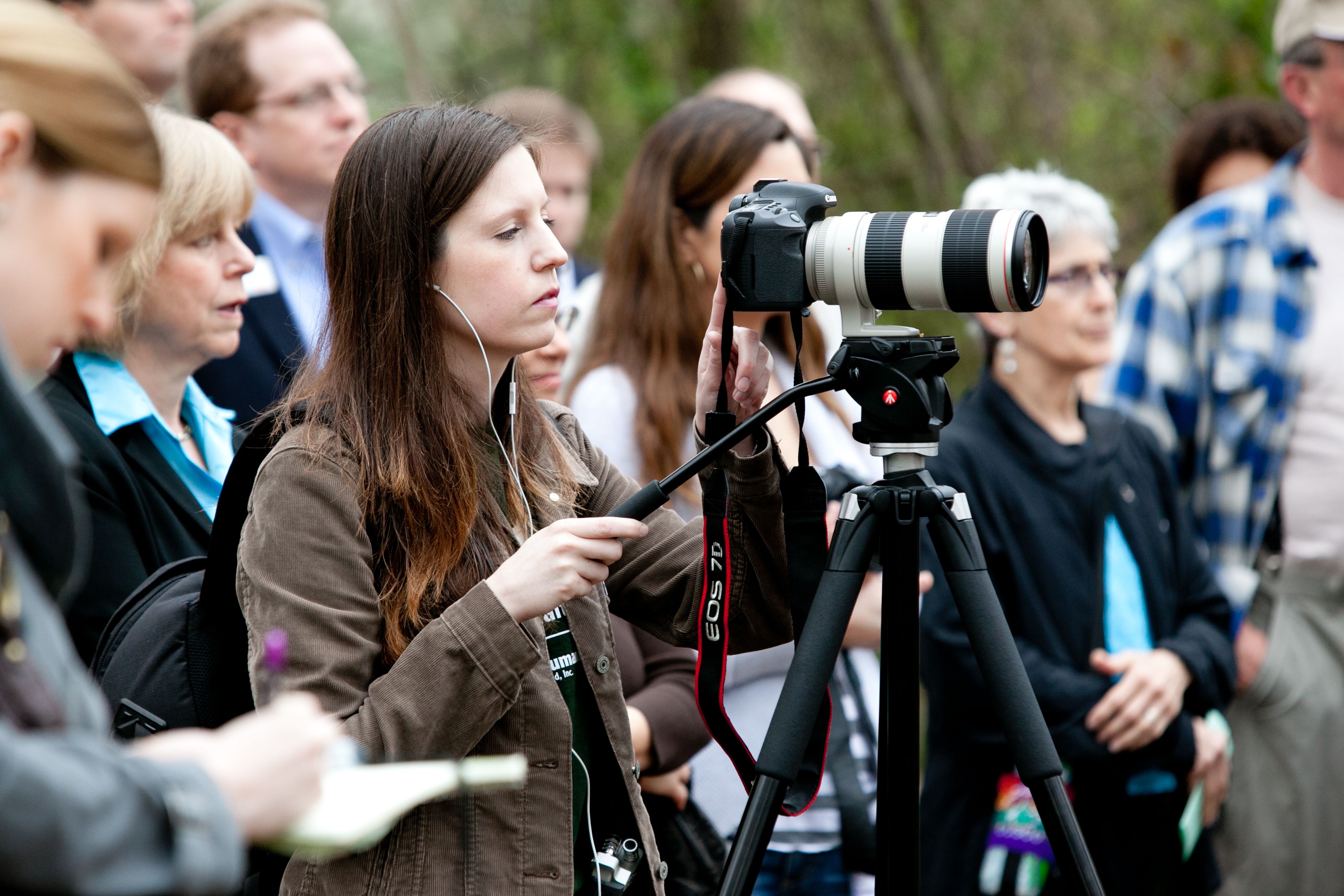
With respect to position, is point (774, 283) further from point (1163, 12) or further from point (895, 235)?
point (1163, 12)

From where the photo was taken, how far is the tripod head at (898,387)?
1.70 metres

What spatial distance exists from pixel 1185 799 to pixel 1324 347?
49.8 inches

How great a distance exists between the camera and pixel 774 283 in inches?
68.9

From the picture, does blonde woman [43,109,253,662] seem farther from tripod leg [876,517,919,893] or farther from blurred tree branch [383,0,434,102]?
blurred tree branch [383,0,434,102]

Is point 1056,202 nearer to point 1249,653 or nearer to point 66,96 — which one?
point 1249,653

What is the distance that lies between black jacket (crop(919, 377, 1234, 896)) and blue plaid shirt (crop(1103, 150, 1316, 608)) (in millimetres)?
396

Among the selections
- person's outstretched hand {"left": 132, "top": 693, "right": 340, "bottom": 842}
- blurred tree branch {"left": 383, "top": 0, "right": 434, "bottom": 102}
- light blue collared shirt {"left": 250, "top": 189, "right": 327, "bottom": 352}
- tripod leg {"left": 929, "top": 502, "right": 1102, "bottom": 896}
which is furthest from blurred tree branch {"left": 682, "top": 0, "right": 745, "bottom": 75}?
person's outstretched hand {"left": 132, "top": 693, "right": 340, "bottom": 842}

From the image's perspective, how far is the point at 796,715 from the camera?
1.63 metres

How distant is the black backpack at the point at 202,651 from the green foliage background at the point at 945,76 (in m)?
5.48

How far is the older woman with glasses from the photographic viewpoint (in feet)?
9.11

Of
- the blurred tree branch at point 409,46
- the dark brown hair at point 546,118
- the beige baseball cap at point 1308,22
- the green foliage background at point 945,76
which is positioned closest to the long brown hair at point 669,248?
the dark brown hair at point 546,118

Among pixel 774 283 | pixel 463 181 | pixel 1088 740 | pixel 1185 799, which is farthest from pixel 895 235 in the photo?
pixel 1185 799

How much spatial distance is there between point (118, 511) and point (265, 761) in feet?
4.25

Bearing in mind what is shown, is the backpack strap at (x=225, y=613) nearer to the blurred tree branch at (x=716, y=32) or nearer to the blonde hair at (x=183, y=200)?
the blonde hair at (x=183, y=200)
